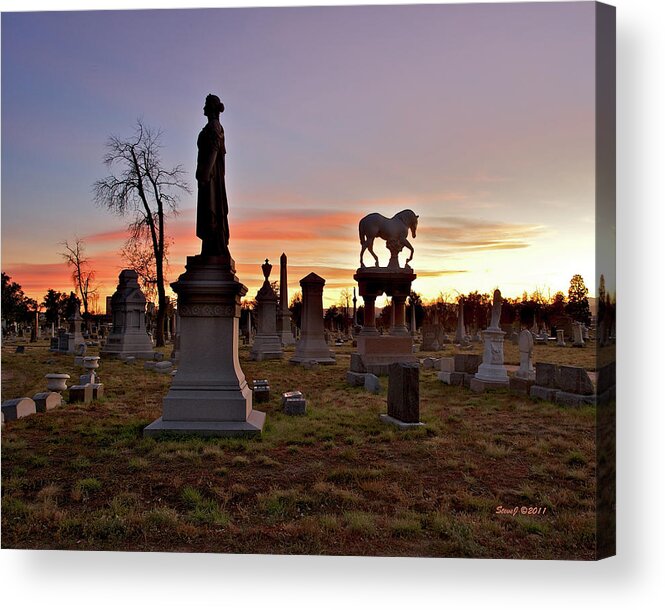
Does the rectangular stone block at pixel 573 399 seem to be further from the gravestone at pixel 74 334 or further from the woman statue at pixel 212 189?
the gravestone at pixel 74 334

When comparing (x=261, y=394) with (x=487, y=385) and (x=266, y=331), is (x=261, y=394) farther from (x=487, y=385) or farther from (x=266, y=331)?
(x=266, y=331)

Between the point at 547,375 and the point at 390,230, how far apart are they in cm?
570

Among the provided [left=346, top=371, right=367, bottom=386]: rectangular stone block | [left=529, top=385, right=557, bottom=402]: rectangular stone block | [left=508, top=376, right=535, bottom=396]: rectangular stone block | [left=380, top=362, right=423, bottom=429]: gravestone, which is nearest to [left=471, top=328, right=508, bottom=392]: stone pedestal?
[left=508, top=376, right=535, bottom=396]: rectangular stone block

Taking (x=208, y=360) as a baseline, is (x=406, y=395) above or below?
below

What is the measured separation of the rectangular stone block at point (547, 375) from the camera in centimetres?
981

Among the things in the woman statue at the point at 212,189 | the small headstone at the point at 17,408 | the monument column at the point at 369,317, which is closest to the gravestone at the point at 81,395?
the small headstone at the point at 17,408

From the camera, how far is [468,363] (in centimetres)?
1251

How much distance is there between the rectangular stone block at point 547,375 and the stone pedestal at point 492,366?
1089 millimetres

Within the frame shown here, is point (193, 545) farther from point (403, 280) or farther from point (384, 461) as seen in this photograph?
point (403, 280)

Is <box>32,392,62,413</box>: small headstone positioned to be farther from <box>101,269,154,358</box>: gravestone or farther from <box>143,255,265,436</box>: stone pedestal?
<box>101,269,154,358</box>: gravestone

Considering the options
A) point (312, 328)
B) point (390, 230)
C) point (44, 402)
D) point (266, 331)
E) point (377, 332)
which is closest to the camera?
point (44, 402)

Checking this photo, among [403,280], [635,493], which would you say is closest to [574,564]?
[635,493]

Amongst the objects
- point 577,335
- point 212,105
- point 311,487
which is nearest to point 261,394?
point 311,487

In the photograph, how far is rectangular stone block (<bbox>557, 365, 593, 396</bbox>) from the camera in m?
8.86
